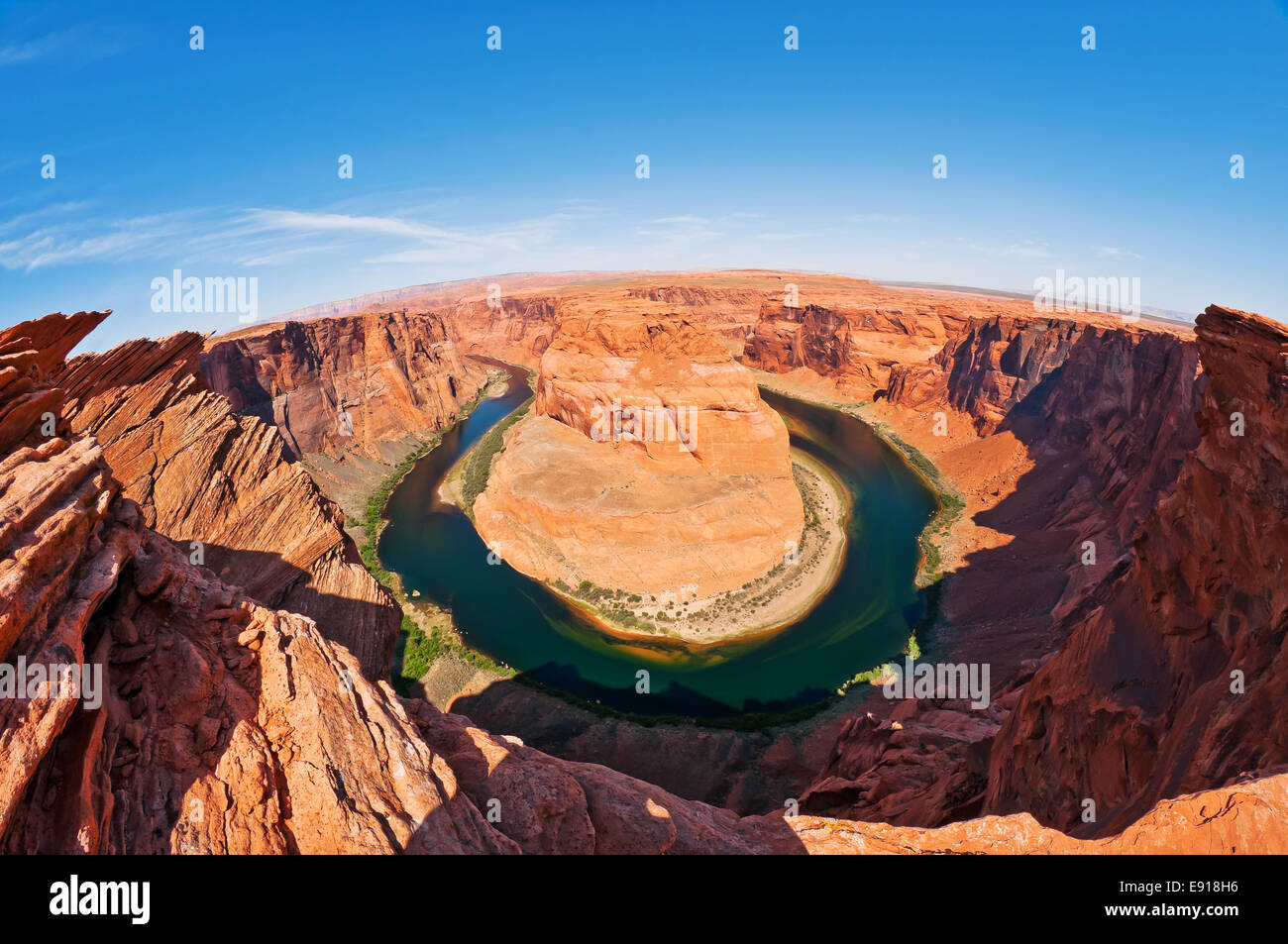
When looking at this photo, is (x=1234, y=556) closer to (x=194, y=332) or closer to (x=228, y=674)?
(x=228, y=674)

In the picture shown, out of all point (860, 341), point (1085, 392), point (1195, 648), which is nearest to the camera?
point (1195, 648)

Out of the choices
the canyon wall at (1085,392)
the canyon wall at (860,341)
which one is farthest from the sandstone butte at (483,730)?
the canyon wall at (860,341)

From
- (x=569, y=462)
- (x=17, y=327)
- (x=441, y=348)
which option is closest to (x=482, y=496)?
(x=569, y=462)

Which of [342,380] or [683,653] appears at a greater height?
[342,380]

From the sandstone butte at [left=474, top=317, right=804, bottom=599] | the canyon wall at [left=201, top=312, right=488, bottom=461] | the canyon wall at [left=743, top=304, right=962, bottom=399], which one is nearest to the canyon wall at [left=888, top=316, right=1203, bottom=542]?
the canyon wall at [left=743, top=304, right=962, bottom=399]

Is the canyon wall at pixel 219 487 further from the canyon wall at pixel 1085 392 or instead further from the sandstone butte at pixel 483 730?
the canyon wall at pixel 1085 392

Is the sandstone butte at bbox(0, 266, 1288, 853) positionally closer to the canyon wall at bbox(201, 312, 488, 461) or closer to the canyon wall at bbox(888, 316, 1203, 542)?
the canyon wall at bbox(888, 316, 1203, 542)

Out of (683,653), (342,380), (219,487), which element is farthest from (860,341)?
(219,487)

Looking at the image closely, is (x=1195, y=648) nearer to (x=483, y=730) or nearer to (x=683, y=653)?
(x=483, y=730)
